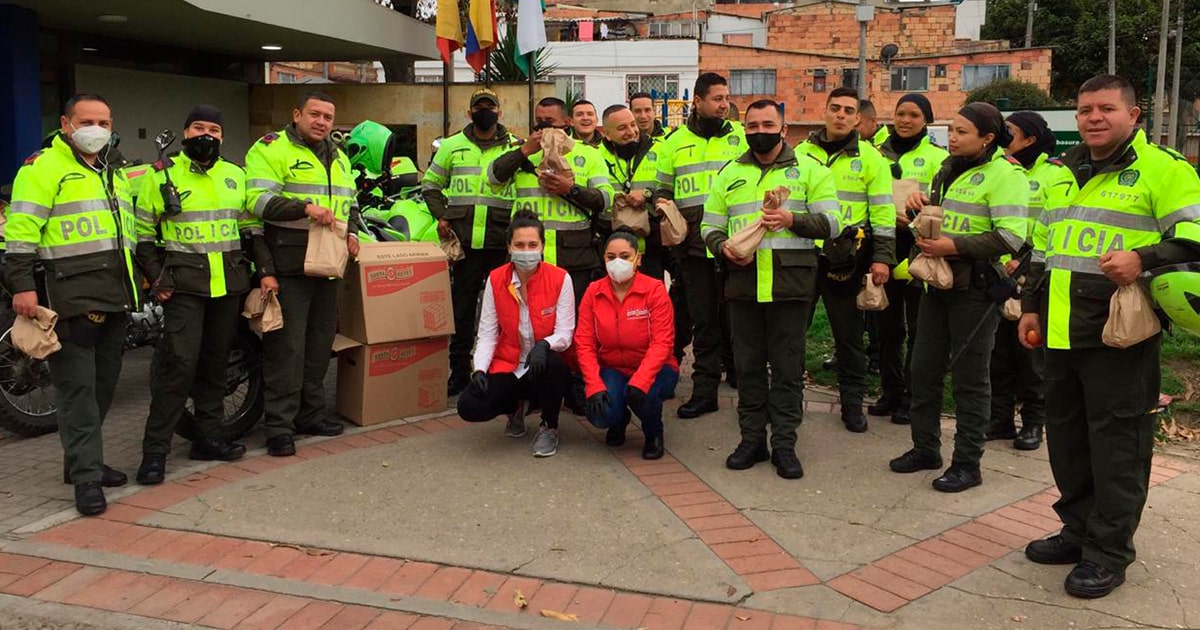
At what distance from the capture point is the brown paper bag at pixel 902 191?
632 cm

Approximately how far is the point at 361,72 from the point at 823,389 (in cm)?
4754

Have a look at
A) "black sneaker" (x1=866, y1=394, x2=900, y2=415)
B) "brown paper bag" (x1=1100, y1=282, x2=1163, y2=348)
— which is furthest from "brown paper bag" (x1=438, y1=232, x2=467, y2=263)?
"brown paper bag" (x1=1100, y1=282, x2=1163, y2=348)

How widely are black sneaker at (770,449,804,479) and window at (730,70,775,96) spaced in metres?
44.4

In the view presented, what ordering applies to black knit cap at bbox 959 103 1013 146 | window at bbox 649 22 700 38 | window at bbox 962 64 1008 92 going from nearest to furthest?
black knit cap at bbox 959 103 1013 146 < window at bbox 962 64 1008 92 < window at bbox 649 22 700 38

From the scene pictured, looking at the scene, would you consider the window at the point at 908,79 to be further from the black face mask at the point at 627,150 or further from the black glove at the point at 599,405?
the black glove at the point at 599,405

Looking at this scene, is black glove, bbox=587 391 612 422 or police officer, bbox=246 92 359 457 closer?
black glove, bbox=587 391 612 422

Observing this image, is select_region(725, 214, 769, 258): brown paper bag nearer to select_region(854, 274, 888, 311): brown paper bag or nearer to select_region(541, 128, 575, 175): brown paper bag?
select_region(854, 274, 888, 311): brown paper bag

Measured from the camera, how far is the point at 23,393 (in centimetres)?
605

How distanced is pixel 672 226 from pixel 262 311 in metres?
2.52

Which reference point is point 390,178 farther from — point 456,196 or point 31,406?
point 31,406

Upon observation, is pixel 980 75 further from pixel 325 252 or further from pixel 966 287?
pixel 325 252

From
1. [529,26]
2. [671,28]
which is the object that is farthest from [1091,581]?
[671,28]

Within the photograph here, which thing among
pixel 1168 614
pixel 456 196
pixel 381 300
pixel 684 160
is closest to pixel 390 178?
pixel 456 196

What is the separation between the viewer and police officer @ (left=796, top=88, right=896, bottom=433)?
5867 millimetres
